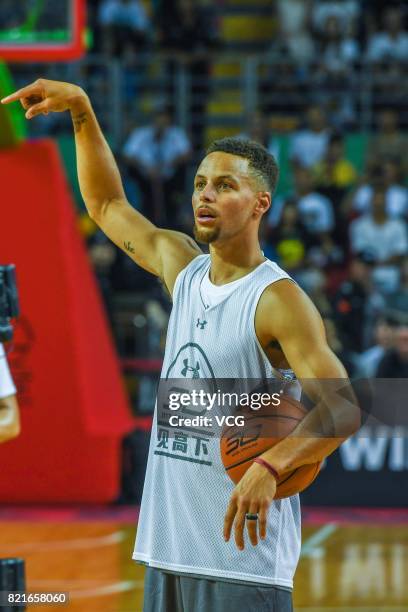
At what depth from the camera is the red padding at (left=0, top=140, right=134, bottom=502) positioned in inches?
363

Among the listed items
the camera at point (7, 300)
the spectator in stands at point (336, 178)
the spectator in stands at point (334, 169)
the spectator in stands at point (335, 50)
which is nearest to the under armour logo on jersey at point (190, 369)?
the camera at point (7, 300)

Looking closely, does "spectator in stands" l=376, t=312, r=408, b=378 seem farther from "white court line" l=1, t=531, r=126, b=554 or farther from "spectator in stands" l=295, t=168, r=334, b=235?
"spectator in stands" l=295, t=168, r=334, b=235

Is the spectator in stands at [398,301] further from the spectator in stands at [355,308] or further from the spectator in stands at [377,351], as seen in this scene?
the spectator in stands at [377,351]

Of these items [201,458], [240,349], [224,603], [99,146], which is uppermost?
[99,146]

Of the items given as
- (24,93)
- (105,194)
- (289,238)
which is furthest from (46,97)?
(289,238)

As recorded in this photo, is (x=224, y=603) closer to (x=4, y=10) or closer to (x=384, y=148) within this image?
(x=4, y=10)

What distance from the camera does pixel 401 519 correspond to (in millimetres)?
9070

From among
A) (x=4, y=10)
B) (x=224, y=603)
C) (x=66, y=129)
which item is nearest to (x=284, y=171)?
(x=66, y=129)

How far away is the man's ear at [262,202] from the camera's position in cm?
371

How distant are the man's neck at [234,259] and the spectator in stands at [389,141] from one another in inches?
390

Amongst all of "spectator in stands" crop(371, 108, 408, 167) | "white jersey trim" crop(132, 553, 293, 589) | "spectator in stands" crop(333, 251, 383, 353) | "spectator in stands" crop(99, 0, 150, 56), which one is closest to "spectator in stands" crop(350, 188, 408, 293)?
"spectator in stands" crop(333, 251, 383, 353)

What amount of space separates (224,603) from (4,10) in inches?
293

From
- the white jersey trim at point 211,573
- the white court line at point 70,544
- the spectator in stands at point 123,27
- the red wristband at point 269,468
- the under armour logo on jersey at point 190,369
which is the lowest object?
the white court line at point 70,544

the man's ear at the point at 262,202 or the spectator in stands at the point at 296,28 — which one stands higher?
the spectator in stands at the point at 296,28
